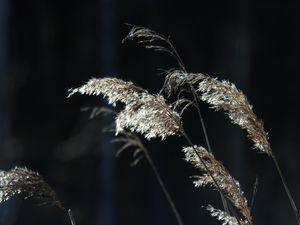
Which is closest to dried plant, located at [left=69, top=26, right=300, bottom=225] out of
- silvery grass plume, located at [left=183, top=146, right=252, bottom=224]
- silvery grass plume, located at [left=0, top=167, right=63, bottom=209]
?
silvery grass plume, located at [left=183, top=146, right=252, bottom=224]

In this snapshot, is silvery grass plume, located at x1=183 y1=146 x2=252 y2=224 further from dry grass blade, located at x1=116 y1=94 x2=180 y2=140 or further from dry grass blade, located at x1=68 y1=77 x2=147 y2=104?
dry grass blade, located at x1=68 y1=77 x2=147 y2=104

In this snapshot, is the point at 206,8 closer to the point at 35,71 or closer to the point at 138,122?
the point at 35,71

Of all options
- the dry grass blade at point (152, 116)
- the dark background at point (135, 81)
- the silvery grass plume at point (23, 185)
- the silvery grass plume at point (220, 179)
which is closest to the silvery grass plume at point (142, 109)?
the dry grass blade at point (152, 116)

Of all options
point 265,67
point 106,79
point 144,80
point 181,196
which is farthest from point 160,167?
point 106,79

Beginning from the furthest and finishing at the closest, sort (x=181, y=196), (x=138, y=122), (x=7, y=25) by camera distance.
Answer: (x=7, y=25), (x=181, y=196), (x=138, y=122)

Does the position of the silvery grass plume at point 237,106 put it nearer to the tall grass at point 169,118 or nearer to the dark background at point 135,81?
the tall grass at point 169,118
